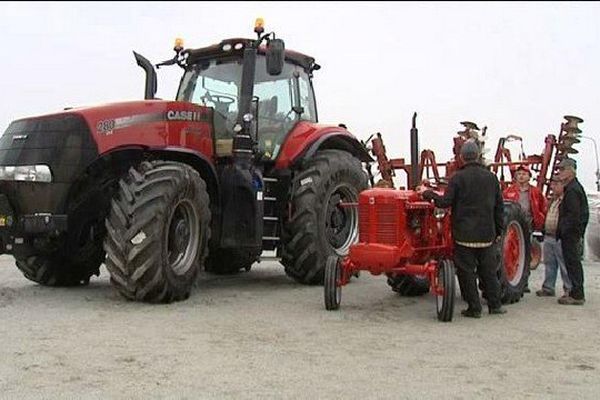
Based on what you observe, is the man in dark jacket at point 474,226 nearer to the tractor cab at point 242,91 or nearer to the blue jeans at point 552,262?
the blue jeans at point 552,262

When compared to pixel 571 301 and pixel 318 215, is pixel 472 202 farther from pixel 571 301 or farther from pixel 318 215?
pixel 318 215

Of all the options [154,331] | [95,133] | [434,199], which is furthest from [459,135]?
[154,331]

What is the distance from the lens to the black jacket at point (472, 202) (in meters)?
6.14

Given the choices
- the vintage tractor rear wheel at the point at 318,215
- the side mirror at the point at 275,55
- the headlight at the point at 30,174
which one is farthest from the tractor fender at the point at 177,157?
the side mirror at the point at 275,55

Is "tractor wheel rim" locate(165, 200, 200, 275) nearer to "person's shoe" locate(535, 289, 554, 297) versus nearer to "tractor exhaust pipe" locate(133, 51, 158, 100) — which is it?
"tractor exhaust pipe" locate(133, 51, 158, 100)

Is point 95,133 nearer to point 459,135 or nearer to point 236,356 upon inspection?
point 236,356

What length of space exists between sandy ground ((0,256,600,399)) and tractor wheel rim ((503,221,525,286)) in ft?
1.14

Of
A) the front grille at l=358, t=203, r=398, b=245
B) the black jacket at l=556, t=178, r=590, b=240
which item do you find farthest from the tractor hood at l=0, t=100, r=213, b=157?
the black jacket at l=556, t=178, r=590, b=240

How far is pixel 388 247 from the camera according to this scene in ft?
20.5

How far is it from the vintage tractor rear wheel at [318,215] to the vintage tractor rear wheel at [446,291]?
2011 mm

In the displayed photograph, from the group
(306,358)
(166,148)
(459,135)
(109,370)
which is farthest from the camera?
(459,135)

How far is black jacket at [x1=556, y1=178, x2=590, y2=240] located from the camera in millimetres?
7073

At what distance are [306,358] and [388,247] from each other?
1.95m

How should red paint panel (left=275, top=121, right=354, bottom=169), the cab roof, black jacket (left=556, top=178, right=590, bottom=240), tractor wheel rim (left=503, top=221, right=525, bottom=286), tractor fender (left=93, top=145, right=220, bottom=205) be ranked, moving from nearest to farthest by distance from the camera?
tractor fender (left=93, top=145, right=220, bottom=205)
black jacket (left=556, top=178, right=590, bottom=240)
tractor wheel rim (left=503, top=221, right=525, bottom=286)
the cab roof
red paint panel (left=275, top=121, right=354, bottom=169)
